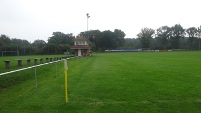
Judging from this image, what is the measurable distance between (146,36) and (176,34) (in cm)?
1561

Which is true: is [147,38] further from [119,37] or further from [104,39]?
[104,39]

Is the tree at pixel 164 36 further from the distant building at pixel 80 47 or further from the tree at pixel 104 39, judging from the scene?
the distant building at pixel 80 47

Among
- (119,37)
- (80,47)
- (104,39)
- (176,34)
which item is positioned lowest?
(80,47)

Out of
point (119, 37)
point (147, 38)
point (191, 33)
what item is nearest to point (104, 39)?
point (119, 37)

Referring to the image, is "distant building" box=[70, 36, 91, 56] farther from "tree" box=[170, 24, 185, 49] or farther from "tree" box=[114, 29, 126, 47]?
"tree" box=[170, 24, 185, 49]

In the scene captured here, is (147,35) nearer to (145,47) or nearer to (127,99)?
(145,47)

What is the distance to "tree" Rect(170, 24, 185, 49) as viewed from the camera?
11594 centimetres

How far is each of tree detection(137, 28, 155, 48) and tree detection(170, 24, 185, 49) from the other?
401 inches

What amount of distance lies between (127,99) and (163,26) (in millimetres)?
120829

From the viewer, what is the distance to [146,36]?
117 m

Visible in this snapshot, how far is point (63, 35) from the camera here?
109 metres

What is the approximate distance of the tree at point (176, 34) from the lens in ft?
380

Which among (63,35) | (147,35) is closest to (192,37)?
(147,35)

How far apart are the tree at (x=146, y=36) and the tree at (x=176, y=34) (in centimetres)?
1020
